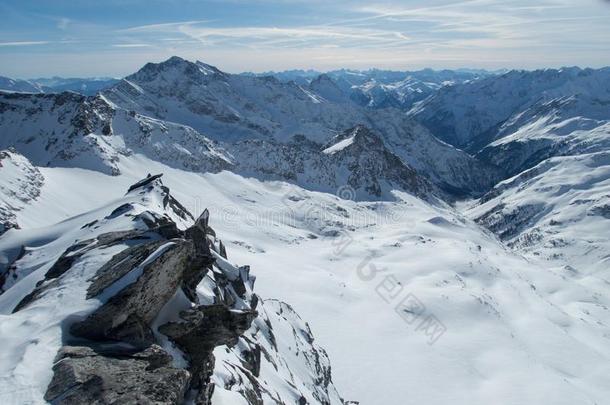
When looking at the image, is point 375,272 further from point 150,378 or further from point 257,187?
point 150,378

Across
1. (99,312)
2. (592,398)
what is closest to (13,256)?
(99,312)

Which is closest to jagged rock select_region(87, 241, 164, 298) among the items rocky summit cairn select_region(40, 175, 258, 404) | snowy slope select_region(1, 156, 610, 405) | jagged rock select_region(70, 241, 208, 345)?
rocky summit cairn select_region(40, 175, 258, 404)

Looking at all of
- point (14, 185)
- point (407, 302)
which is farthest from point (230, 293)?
point (407, 302)

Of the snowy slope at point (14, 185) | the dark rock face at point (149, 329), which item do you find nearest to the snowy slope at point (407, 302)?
the snowy slope at point (14, 185)

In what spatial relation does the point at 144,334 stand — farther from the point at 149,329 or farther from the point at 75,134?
the point at 75,134

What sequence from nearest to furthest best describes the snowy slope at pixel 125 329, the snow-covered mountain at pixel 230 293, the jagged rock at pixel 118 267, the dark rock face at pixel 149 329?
1. the snowy slope at pixel 125 329
2. the dark rock face at pixel 149 329
3. the snow-covered mountain at pixel 230 293
4. the jagged rock at pixel 118 267

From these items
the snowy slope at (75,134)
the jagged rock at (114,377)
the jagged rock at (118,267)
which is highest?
the jagged rock at (118,267)

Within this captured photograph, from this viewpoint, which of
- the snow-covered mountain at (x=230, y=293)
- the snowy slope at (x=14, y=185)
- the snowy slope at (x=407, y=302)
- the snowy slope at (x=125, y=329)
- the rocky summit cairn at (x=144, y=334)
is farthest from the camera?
the snowy slope at (x=407, y=302)

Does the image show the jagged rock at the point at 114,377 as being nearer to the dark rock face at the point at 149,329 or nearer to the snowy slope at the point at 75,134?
the dark rock face at the point at 149,329
